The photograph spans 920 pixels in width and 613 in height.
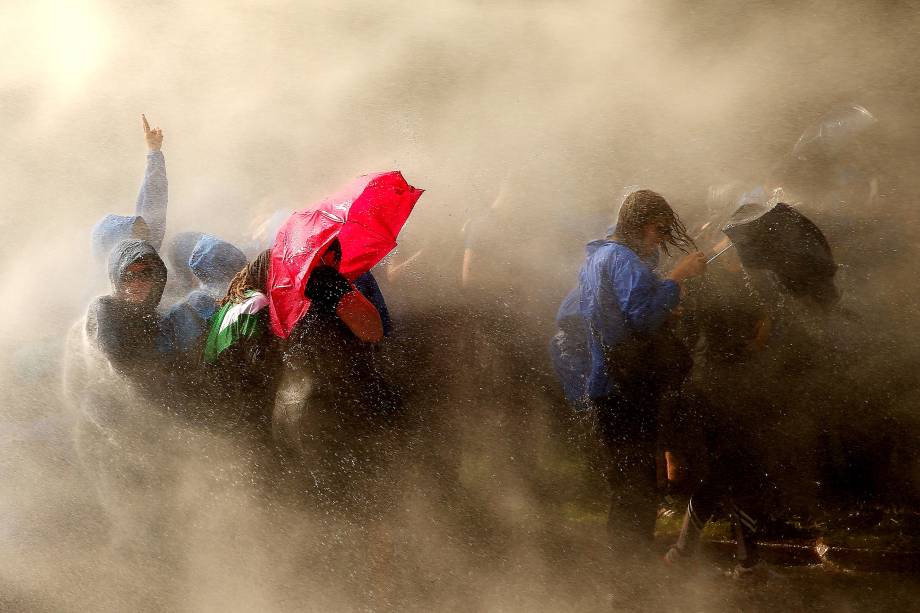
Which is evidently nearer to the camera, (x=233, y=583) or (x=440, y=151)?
(x=233, y=583)

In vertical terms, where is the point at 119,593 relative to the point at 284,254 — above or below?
below

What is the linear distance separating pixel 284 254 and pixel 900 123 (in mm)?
2242

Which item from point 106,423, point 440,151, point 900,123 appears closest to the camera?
point 900,123

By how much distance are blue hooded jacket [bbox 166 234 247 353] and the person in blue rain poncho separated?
1.10 metres

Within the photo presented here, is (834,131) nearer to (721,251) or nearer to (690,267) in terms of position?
(721,251)

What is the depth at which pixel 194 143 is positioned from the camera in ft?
10.5

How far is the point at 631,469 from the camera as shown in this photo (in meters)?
2.32

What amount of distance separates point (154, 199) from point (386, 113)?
1.06 metres

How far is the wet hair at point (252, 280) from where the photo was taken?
1.97 m

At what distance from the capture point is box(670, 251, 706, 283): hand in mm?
1954

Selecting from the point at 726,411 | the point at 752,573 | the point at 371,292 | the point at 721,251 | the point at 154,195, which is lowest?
the point at 752,573

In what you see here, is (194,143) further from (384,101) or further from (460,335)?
(460,335)

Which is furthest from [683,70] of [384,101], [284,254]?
[284,254]

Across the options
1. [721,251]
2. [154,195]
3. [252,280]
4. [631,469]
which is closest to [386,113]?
[154,195]
